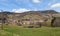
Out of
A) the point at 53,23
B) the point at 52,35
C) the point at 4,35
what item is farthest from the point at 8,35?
the point at 53,23

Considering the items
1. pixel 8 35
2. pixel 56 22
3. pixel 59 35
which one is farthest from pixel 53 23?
pixel 8 35

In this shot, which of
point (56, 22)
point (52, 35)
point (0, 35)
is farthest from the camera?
point (56, 22)

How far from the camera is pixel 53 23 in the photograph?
201 feet

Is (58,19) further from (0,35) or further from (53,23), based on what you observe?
(0,35)

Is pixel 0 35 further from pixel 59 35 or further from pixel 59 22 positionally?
pixel 59 22

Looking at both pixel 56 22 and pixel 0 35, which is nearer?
pixel 0 35

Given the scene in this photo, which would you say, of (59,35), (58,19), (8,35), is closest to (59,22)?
(58,19)

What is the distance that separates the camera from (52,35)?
31156mm

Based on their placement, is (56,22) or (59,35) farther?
(56,22)

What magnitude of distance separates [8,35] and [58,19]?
35.9m

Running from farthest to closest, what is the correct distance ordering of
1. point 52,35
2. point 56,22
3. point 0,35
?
point 56,22 < point 52,35 < point 0,35

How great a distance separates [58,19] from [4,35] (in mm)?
36514

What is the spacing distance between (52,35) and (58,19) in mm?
31795

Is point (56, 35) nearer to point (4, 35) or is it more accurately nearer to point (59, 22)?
point (4, 35)
